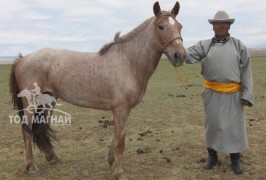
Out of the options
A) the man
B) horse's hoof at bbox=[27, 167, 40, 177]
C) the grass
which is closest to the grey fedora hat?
the man

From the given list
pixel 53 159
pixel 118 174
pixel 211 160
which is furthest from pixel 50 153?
pixel 211 160

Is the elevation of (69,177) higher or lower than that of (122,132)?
lower

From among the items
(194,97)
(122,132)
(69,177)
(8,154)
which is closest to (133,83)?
(122,132)

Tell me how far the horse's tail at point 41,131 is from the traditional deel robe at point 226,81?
9.19 ft

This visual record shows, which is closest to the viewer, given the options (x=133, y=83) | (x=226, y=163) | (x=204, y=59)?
(x=133, y=83)

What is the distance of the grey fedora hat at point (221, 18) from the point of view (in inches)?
209

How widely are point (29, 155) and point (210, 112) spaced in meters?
3.27

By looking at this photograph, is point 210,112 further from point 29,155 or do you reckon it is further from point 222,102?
point 29,155

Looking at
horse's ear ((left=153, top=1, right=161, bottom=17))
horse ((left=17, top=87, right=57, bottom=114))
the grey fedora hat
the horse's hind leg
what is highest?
horse's ear ((left=153, top=1, right=161, bottom=17))

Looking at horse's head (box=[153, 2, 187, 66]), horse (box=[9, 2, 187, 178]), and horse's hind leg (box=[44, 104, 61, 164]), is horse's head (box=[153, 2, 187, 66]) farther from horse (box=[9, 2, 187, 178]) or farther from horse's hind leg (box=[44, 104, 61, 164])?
horse's hind leg (box=[44, 104, 61, 164])

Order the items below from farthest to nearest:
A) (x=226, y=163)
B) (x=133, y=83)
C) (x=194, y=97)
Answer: (x=194, y=97) → (x=226, y=163) → (x=133, y=83)

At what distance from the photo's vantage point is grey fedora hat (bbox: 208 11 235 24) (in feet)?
17.4

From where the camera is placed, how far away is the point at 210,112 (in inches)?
224

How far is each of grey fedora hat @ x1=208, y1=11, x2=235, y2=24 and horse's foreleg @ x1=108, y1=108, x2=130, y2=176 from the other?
6.63 ft
